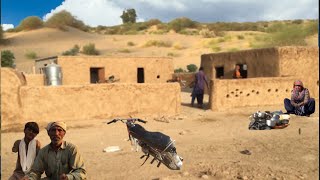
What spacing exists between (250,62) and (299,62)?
2.05 m

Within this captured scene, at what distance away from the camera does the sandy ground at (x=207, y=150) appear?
693 cm

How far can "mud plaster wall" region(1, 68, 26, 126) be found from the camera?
34.4ft

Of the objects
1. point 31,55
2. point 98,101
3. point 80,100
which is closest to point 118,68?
point 98,101

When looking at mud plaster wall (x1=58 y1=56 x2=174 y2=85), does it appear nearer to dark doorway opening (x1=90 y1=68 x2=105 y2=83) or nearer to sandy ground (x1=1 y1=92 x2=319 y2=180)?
dark doorway opening (x1=90 y1=68 x2=105 y2=83)

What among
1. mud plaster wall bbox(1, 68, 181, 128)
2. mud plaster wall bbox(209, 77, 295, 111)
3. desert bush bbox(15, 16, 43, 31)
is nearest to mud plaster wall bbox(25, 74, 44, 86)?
Answer: mud plaster wall bbox(1, 68, 181, 128)

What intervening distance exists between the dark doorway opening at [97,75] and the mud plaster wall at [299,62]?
345 inches

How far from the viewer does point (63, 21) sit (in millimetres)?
54938

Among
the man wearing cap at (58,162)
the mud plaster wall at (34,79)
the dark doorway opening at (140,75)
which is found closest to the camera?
the man wearing cap at (58,162)

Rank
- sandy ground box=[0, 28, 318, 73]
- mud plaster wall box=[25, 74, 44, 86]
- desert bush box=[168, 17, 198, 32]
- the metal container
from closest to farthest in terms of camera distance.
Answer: mud plaster wall box=[25, 74, 44, 86]
the metal container
sandy ground box=[0, 28, 318, 73]
desert bush box=[168, 17, 198, 32]

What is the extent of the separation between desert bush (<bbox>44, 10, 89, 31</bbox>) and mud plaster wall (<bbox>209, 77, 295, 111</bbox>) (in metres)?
42.4

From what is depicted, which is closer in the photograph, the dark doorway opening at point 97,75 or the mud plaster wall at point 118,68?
the mud plaster wall at point 118,68

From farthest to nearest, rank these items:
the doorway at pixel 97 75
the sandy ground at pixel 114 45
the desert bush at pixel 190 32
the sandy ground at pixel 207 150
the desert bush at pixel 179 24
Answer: the desert bush at pixel 179 24, the desert bush at pixel 190 32, the sandy ground at pixel 114 45, the doorway at pixel 97 75, the sandy ground at pixel 207 150

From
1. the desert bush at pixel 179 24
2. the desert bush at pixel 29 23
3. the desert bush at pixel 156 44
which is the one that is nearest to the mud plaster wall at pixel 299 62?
the desert bush at pixel 156 44

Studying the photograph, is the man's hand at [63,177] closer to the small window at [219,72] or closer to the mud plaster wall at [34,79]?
the mud plaster wall at [34,79]
